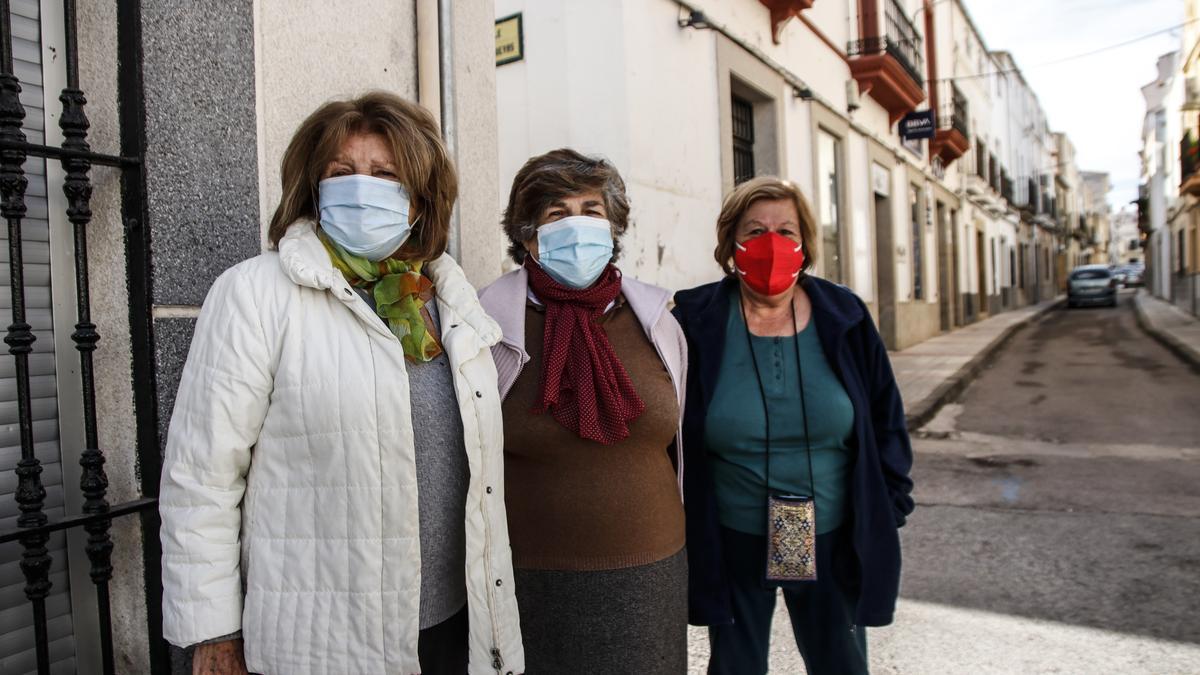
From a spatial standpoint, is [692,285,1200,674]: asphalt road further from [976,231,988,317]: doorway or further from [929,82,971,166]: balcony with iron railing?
[976,231,988,317]: doorway

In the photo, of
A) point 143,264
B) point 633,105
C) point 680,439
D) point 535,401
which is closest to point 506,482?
point 535,401

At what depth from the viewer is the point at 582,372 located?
1.88 metres

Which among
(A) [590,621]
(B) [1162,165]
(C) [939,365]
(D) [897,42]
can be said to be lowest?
(C) [939,365]

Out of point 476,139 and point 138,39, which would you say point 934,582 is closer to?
point 476,139

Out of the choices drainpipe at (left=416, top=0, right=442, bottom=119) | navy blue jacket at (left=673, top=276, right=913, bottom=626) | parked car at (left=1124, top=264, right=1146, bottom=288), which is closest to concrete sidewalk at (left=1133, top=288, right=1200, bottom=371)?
navy blue jacket at (left=673, top=276, right=913, bottom=626)

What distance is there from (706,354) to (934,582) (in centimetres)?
226

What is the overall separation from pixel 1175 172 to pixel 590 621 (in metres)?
30.3

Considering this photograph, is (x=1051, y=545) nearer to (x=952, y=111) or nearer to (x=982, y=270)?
(x=952, y=111)

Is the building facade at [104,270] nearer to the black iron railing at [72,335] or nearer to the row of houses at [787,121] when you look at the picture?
the black iron railing at [72,335]

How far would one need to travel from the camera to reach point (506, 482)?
1.92 metres

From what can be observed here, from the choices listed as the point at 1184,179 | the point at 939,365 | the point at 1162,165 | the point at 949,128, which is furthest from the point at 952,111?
the point at 1162,165

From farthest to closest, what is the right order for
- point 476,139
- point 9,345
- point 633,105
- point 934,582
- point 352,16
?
point 633,105, point 934,582, point 476,139, point 352,16, point 9,345

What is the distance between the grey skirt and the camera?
1843mm

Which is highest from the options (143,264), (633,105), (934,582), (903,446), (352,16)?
(633,105)
